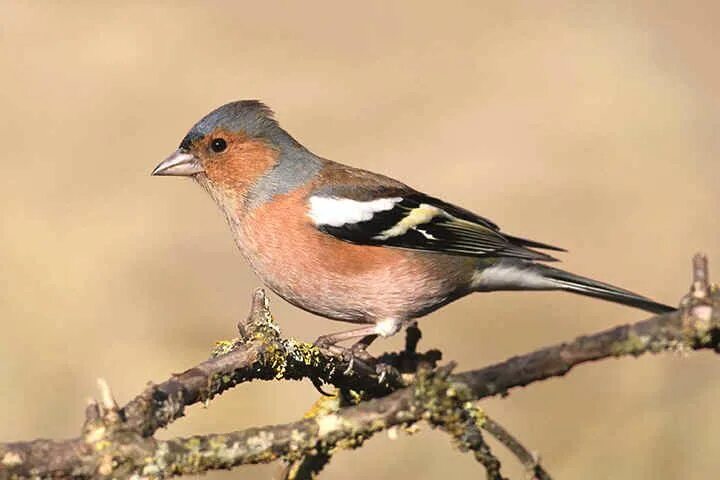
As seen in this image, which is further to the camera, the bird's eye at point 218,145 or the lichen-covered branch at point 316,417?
the bird's eye at point 218,145

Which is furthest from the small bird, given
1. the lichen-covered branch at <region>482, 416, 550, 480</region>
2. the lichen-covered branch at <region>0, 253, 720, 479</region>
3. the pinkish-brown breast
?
the lichen-covered branch at <region>0, 253, 720, 479</region>

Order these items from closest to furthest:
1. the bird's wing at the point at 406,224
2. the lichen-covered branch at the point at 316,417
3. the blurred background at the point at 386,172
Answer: the lichen-covered branch at the point at 316,417 < the bird's wing at the point at 406,224 < the blurred background at the point at 386,172

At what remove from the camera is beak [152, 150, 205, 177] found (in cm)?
540

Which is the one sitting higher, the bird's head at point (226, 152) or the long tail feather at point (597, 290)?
the bird's head at point (226, 152)

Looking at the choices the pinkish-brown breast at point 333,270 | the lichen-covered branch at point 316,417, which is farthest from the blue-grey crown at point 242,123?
the lichen-covered branch at point 316,417

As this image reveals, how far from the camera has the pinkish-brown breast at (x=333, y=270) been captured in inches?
189

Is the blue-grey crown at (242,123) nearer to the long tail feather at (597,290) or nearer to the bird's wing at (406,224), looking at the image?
the bird's wing at (406,224)

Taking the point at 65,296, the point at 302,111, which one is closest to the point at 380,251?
the point at 65,296

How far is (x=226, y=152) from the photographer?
542 cm

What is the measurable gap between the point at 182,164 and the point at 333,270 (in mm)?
1075

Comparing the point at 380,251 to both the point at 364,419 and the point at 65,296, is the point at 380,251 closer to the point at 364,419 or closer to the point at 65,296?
the point at 364,419

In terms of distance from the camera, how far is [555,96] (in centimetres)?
1171

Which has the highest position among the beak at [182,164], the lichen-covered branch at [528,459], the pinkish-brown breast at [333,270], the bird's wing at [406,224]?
the beak at [182,164]

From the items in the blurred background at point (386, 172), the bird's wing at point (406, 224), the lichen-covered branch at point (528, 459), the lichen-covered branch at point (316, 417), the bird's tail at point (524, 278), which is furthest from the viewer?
the blurred background at point (386, 172)
